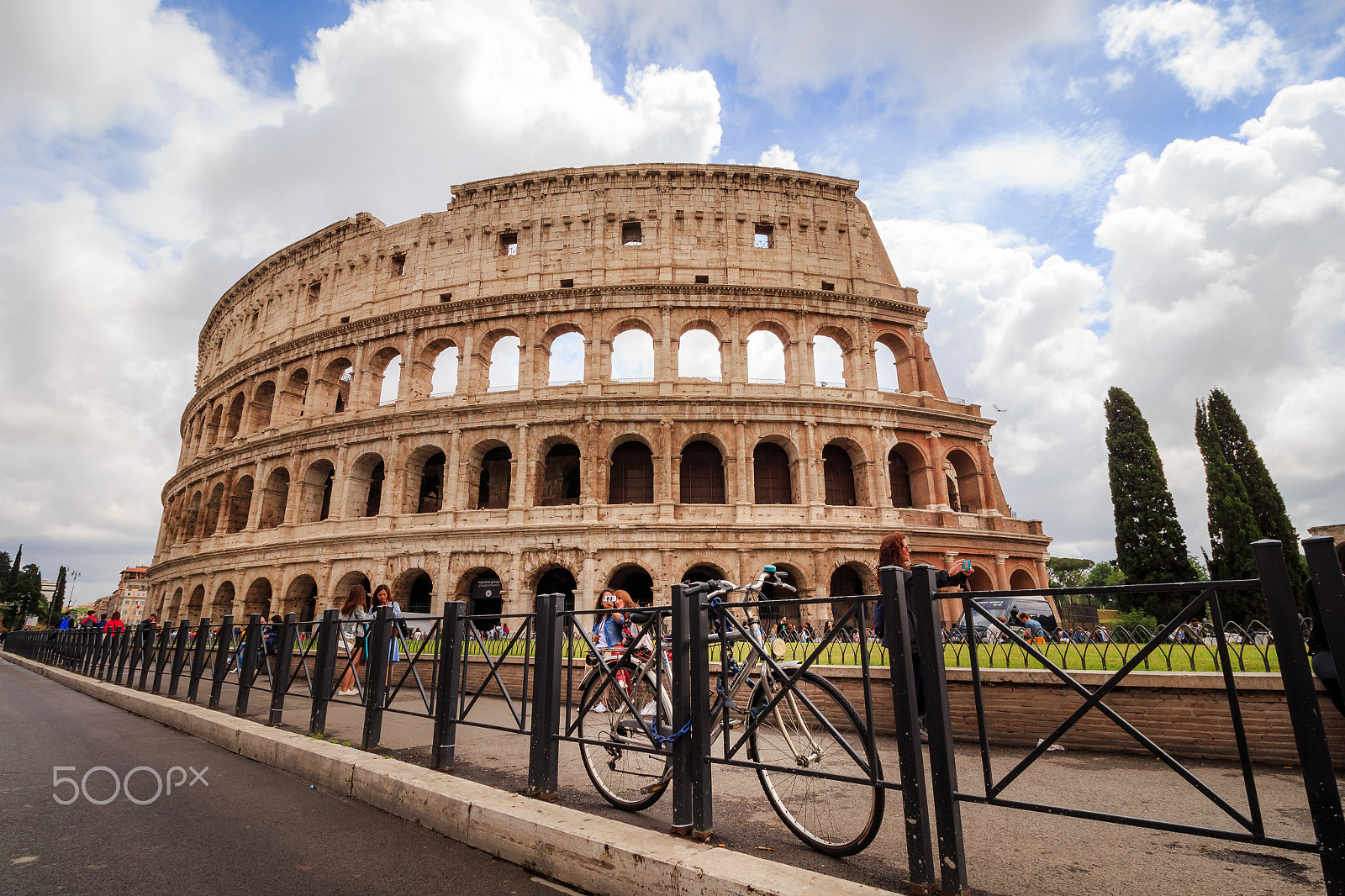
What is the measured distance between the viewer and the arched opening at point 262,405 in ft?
91.9

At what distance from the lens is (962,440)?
23438 millimetres

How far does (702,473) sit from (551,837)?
19.6 meters

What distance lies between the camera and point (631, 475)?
22812 mm

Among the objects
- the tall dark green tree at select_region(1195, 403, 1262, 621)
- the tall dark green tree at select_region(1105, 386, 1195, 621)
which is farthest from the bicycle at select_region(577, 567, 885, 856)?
the tall dark green tree at select_region(1195, 403, 1262, 621)

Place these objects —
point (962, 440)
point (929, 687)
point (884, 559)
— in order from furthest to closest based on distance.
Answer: point (962, 440) < point (884, 559) < point (929, 687)

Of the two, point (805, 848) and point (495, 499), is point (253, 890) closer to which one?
point (805, 848)

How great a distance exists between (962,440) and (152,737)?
23.6m

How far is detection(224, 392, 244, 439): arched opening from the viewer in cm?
2920

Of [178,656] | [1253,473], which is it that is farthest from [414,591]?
[1253,473]

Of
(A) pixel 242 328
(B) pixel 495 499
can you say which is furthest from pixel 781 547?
(A) pixel 242 328

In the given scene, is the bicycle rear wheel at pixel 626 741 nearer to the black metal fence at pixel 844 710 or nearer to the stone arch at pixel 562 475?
the black metal fence at pixel 844 710

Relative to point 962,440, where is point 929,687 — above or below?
below

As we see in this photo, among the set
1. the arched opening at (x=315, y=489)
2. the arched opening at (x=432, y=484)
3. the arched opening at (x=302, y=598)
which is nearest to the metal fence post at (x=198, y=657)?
the arched opening at (x=302, y=598)

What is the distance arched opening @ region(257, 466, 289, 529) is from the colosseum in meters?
0.10
